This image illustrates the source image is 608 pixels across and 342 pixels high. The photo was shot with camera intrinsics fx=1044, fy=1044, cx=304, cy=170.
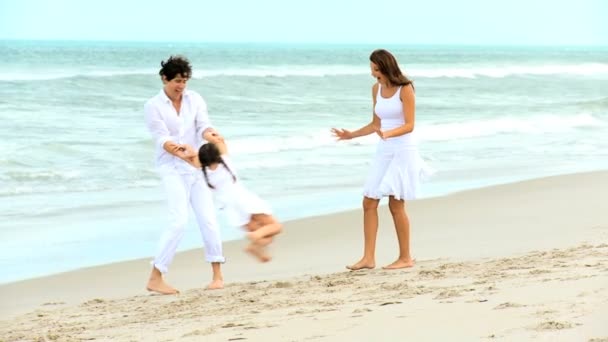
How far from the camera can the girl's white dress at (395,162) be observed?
716 cm

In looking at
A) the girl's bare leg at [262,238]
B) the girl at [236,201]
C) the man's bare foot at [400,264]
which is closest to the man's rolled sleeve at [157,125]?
the girl at [236,201]

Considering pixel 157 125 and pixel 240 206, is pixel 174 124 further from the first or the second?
pixel 240 206

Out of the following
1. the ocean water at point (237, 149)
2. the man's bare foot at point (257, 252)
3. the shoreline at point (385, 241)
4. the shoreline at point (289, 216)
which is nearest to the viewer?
the man's bare foot at point (257, 252)

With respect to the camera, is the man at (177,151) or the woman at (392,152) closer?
the man at (177,151)

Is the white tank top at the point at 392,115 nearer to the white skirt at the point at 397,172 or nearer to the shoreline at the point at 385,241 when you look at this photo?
the white skirt at the point at 397,172

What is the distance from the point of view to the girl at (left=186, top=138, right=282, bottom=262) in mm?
6363

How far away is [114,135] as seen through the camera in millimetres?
18031

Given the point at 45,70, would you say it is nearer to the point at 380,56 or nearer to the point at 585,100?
the point at 585,100

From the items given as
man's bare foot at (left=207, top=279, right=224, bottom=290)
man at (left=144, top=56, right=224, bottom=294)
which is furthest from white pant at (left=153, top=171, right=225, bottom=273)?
man's bare foot at (left=207, top=279, right=224, bottom=290)

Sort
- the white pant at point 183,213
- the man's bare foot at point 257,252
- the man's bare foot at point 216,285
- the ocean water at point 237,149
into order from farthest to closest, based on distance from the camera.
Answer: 1. the ocean water at point 237,149
2. the man's bare foot at point 216,285
3. the white pant at point 183,213
4. the man's bare foot at point 257,252

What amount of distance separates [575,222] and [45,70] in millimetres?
31973

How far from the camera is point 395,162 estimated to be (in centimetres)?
724

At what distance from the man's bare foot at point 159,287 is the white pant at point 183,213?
0.27ft

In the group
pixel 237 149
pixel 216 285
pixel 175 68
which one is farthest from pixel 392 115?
pixel 237 149
